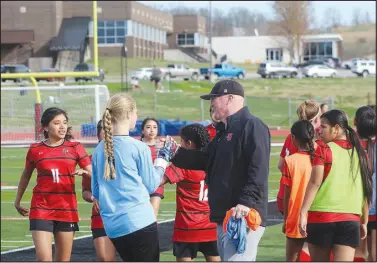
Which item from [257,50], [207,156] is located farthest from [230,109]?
[257,50]

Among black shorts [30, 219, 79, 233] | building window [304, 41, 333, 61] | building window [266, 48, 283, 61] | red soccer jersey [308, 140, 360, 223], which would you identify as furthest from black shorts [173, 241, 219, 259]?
building window [266, 48, 283, 61]

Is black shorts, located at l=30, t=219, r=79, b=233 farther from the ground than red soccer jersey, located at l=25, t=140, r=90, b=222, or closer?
closer

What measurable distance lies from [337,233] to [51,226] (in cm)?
266

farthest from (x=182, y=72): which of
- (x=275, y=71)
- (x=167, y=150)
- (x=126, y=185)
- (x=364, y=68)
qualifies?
(x=126, y=185)

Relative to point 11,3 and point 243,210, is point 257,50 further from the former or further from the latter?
point 243,210

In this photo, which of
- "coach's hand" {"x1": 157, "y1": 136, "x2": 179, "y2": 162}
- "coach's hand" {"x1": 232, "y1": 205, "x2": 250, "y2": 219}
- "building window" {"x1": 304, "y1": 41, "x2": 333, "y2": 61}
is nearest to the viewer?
"coach's hand" {"x1": 232, "y1": 205, "x2": 250, "y2": 219}

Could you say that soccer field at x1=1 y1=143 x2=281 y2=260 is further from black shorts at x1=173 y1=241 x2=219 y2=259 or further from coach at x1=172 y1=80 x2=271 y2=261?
coach at x1=172 y1=80 x2=271 y2=261

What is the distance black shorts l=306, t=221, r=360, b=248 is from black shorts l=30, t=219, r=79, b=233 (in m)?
2.36

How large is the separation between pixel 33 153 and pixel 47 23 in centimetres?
7337

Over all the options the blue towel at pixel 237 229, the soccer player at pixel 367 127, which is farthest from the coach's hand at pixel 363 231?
the blue towel at pixel 237 229

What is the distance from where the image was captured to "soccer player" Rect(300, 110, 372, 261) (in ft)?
23.9

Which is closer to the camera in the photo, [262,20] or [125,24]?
[125,24]

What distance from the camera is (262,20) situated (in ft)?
603

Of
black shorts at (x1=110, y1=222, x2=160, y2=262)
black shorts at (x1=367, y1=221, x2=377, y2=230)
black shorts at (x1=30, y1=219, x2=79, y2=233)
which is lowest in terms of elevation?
black shorts at (x1=30, y1=219, x2=79, y2=233)
